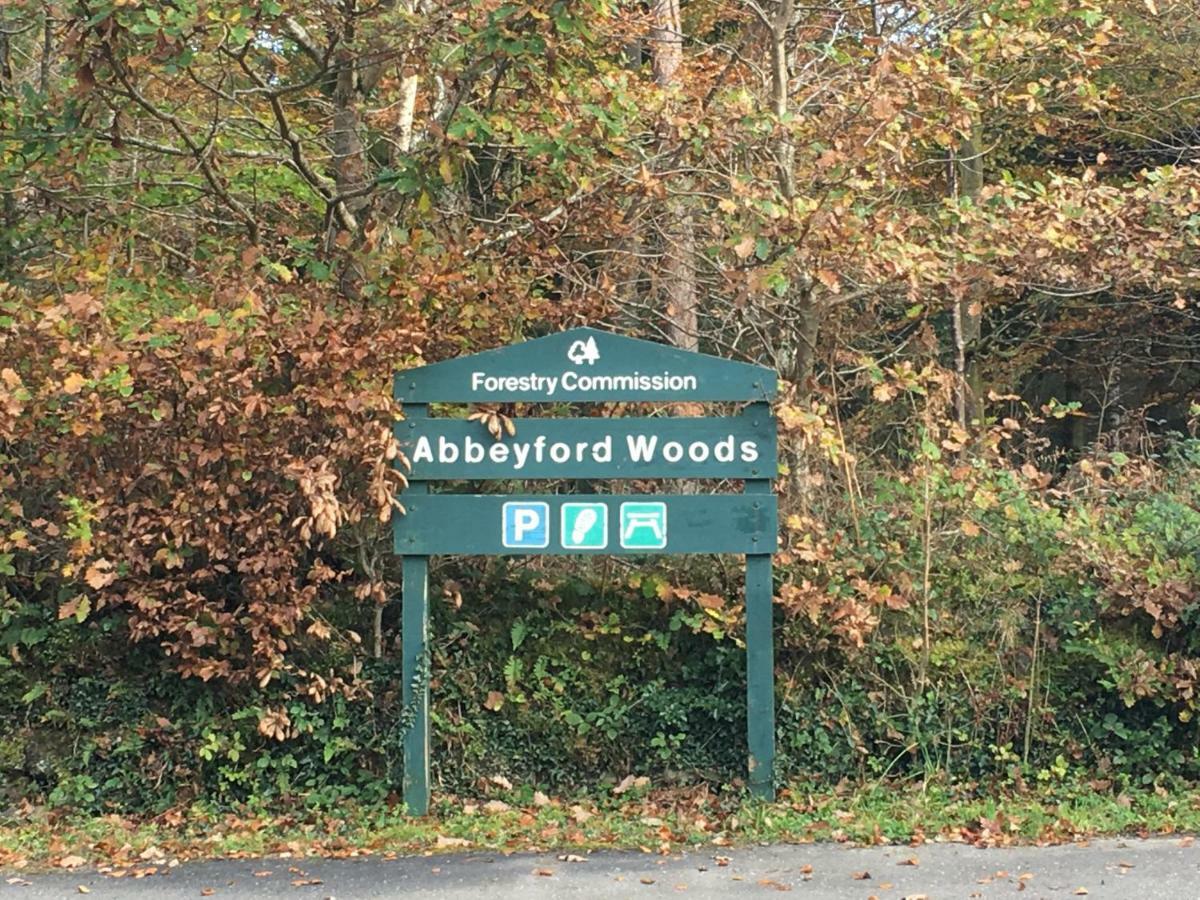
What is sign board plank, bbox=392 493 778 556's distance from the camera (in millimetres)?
6059

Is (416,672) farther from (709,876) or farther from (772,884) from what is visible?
(772,884)

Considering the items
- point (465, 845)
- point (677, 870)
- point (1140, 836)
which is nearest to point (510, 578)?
point (465, 845)

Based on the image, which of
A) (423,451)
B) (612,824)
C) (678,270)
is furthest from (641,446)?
(678,270)

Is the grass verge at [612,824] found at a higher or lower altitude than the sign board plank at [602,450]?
lower

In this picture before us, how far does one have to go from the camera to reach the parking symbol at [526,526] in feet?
19.9

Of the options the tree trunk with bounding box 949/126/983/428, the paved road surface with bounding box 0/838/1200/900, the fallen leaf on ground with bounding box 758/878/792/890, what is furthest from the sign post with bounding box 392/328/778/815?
the tree trunk with bounding box 949/126/983/428

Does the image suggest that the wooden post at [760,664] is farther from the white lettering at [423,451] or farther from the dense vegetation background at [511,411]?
the white lettering at [423,451]

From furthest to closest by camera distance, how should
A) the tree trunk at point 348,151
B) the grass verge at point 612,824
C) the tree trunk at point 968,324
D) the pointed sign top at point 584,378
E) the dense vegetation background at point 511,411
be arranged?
the tree trunk at point 968,324, the tree trunk at point 348,151, the pointed sign top at point 584,378, the dense vegetation background at point 511,411, the grass verge at point 612,824

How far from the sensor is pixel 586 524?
606 cm

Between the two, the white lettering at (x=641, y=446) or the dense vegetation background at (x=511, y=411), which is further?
the white lettering at (x=641, y=446)

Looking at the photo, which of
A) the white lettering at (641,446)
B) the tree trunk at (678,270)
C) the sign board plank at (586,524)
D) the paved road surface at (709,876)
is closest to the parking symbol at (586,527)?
the sign board plank at (586,524)

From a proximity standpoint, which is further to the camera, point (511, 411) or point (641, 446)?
point (511, 411)

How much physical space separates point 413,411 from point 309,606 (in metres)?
1.21

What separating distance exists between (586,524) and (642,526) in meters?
0.29
